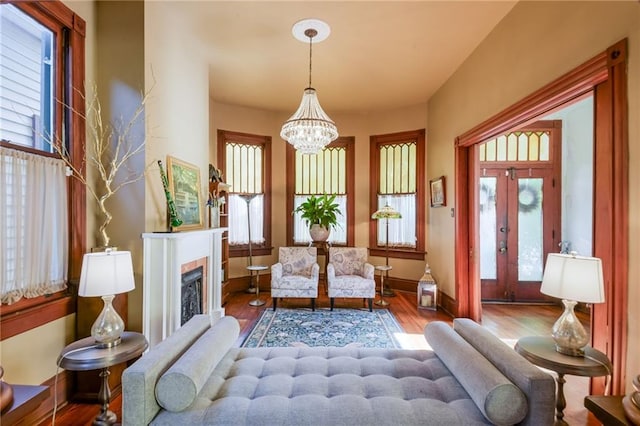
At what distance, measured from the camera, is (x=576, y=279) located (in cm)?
176

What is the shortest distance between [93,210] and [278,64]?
2767mm

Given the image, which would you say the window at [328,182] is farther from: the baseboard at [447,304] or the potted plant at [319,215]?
the baseboard at [447,304]

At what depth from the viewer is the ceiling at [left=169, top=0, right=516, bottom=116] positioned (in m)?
2.93

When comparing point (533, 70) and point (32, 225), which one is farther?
point (533, 70)

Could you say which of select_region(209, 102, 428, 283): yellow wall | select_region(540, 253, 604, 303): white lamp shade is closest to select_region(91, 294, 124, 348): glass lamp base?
select_region(540, 253, 604, 303): white lamp shade

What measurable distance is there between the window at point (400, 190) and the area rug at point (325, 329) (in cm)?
160

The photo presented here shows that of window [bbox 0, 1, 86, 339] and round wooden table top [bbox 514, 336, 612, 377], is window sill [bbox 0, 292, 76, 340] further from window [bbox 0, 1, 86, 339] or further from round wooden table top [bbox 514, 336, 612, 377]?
round wooden table top [bbox 514, 336, 612, 377]

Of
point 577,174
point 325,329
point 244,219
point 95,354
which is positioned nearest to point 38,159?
point 95,354

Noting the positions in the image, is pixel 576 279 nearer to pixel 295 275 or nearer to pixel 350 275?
pixel 350 275

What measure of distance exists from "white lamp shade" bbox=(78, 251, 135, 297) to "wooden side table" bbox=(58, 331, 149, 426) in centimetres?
35

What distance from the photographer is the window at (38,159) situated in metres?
1.97

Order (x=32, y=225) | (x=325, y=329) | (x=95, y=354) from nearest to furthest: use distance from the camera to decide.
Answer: (x=95, y=354) → (x=32, y=225) → (x=325, y=329)

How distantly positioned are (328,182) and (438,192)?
2146 millimetres

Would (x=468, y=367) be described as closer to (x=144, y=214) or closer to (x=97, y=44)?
(x=144, y=214)
